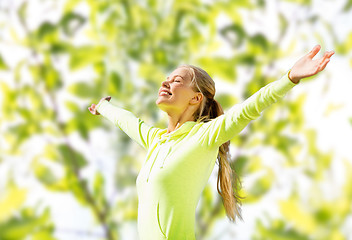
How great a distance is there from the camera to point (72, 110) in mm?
1353

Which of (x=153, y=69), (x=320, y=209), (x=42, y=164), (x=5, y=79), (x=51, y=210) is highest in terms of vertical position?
(x=5, y=79)

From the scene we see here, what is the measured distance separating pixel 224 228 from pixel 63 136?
1.63 ft

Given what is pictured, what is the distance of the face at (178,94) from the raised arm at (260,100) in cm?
6

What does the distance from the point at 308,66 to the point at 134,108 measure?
885 mm

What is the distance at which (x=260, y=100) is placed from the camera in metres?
0.52

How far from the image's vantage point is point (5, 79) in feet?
4.58

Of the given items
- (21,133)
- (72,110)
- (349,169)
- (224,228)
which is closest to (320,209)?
(349,169)

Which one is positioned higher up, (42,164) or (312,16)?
(312,16)

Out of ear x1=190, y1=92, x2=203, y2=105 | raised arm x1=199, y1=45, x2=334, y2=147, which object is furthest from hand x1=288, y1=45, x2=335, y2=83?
ear x1=190, y1=92, x2=203, y2=105

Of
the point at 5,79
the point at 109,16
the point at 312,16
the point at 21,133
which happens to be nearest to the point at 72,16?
the point at 109,16

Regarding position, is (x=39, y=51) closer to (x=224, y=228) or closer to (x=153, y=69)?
(x=153, y=69)

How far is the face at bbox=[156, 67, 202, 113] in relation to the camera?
24.9 inches

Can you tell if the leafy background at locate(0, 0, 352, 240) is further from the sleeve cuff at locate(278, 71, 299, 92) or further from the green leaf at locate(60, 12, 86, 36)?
the sleeve cuff at locate(278, 71, 299, 92)

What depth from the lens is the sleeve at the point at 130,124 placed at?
685mm
